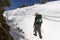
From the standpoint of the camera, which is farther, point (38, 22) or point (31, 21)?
point (31, 21)

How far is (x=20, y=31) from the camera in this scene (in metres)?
4.19

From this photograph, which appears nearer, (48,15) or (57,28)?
(57,28)

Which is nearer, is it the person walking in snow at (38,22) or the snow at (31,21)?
the person walking in snow at (38,22)

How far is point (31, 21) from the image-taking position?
4.53 m

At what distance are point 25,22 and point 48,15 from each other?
68 cm

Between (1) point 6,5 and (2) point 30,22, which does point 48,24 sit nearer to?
(2) point 30,22

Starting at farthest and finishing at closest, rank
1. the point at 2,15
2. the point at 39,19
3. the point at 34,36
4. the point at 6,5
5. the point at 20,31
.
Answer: the point at 2,15 → the point at 6,5 → the point at 20,31 → the point at 34,36 → the point at 39,19

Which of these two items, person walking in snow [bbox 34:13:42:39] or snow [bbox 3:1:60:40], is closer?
person walking in snow [bbox 34:13:42:39]

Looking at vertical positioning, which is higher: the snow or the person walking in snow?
the person walking in snow

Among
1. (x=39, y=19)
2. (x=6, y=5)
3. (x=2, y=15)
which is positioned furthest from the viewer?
(x=2, y=15)

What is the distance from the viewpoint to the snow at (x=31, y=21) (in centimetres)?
398

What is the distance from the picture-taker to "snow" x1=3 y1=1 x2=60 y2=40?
A: 3.98 meters

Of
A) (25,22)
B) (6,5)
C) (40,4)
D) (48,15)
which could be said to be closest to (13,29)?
(25,22)

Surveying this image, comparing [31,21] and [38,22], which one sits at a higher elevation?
[38,22]
